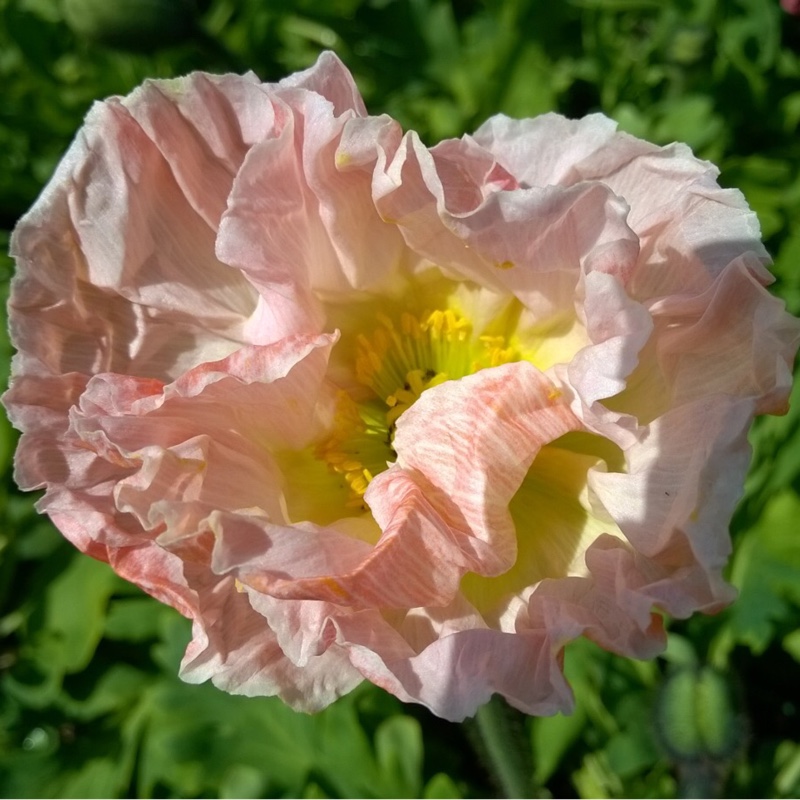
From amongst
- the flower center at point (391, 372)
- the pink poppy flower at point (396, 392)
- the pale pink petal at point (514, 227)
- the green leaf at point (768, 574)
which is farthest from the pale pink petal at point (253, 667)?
the green leaf at point (768, 574)

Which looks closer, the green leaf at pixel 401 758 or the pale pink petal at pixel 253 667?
the pale pink petal at pixel 253 667

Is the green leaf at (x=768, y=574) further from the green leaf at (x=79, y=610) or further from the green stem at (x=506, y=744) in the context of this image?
the green leaf at (x=79, y=610)

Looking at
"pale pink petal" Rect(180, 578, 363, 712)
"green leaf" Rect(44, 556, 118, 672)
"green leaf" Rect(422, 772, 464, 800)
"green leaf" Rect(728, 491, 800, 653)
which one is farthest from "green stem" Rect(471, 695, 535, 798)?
"green leaf" Rect(44, 556, 118, 672)

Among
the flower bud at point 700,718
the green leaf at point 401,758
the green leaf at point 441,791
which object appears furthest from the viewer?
the green leaf at point 401,758

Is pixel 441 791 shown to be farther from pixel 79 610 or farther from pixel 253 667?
pixel 79 610

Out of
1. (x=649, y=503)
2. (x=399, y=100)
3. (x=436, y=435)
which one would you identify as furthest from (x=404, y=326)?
(x=399, y=100)

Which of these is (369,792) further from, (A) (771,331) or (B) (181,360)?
(A) (771,331)

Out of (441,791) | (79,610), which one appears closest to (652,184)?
(441,791)
